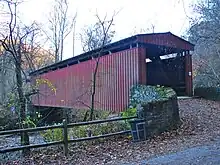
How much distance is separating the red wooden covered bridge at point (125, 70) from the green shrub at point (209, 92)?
83 centimetres

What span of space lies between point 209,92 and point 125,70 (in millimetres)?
5359

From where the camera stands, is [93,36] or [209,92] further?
[93,36]

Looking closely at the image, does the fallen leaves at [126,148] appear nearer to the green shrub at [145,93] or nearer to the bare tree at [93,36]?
the green shrub at [145,93]

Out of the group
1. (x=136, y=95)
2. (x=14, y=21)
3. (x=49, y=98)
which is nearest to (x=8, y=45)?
(x=14, y=21)

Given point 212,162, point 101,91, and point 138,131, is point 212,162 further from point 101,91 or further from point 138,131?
point 101,91

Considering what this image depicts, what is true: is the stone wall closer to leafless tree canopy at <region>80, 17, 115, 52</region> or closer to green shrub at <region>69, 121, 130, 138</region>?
green shrub at <region>69, 121, 130, 138</region>

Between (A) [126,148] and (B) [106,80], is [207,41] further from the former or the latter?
(A) [126,148]

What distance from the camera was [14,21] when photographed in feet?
34.1

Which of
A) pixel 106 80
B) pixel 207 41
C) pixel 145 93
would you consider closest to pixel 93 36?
pixel 207 41

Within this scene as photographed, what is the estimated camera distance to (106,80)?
15.4 meters

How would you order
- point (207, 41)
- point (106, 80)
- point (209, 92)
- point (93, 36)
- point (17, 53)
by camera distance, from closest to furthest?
point (17, 53)
point (106, 80)
point (209, 92)
point (207, 41)
point (93, 36)

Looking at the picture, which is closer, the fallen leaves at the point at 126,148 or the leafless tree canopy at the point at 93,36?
the fallen leaves at the point at 126,148

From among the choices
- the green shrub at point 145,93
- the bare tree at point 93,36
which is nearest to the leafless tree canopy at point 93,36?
the bare tree at point 93,36

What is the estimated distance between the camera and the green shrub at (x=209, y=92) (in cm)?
1554
